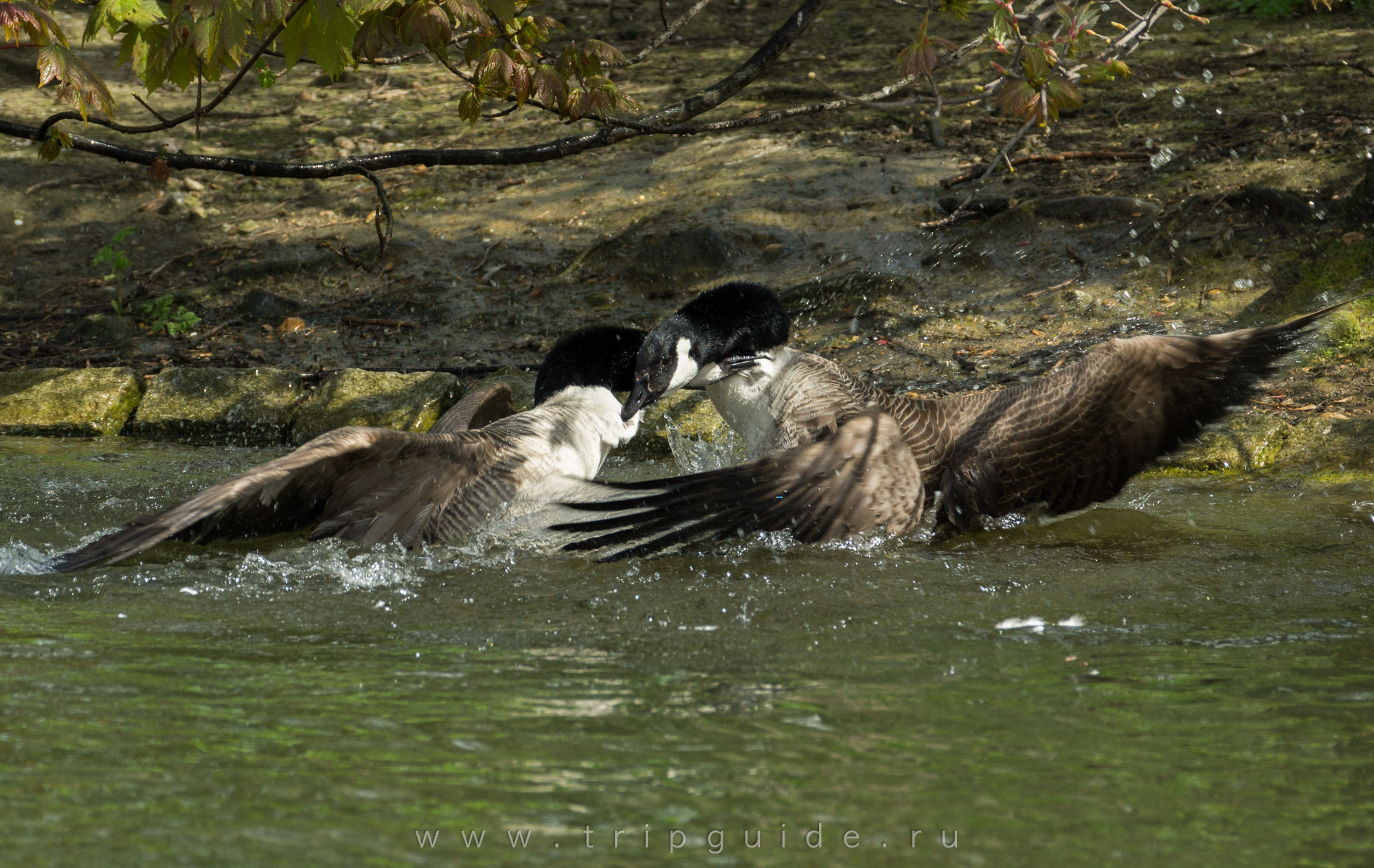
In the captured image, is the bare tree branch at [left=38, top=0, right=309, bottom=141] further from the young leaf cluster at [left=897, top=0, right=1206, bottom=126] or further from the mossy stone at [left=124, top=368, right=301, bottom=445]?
the young leaf cluster at [left=897, top=0, right=1206, bottom=126]

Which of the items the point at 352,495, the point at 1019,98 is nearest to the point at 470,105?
the point at 352,495

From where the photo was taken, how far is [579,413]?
205 inches

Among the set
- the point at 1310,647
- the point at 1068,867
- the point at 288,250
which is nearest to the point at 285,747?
the point at 1068,867

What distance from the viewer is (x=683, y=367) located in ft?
16.1

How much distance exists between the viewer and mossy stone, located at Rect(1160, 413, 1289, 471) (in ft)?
17.5

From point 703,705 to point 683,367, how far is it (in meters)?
2.28

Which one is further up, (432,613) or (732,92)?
(732,92)

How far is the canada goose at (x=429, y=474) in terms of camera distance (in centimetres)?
402

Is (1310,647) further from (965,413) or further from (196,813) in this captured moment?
(196,813)

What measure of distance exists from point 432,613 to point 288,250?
641cm

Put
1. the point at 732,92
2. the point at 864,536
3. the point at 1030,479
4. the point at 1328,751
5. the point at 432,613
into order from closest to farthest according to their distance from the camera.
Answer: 1. the point at 1328,751
2. the point at 432,613
3. the point at 864,536
4. the point at 1030,479
5. the point at 732,92

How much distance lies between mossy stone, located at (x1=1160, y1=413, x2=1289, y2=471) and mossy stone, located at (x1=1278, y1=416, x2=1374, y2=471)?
51mm

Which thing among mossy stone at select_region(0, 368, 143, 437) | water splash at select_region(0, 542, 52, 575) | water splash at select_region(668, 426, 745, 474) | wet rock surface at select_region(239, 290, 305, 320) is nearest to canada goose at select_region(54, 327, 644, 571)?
water splash at select_region(0, 542, 52, 575)

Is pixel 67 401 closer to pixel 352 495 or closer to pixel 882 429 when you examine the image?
pixel 352 495
